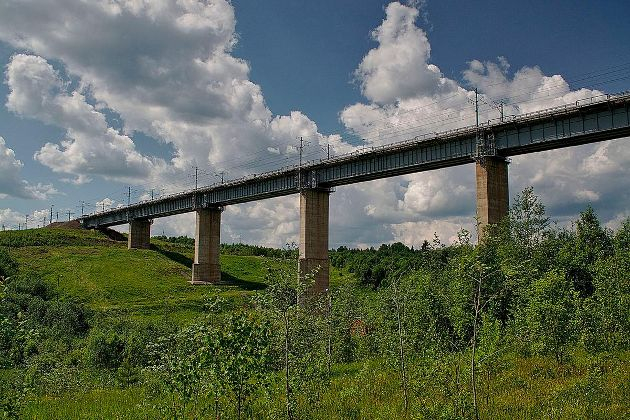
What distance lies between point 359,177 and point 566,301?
42.0 metres

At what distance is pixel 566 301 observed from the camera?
19.4m

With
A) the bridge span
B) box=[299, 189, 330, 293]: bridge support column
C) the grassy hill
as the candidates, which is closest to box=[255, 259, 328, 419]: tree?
the bridge span

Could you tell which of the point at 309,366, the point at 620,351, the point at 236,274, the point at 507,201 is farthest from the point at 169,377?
the point at 236,274

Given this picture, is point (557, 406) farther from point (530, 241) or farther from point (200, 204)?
point (200, 204)

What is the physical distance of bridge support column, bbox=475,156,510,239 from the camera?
46312mm

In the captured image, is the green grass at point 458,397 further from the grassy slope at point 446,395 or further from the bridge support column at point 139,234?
the bridge support column at point 139,234

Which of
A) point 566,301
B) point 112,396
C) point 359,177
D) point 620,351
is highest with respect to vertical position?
point 359,177

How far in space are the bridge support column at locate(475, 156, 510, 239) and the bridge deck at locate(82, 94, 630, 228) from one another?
36.3 inches

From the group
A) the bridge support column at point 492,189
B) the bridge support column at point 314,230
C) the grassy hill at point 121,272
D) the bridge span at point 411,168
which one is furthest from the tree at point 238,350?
the bridge support column at point 314,230

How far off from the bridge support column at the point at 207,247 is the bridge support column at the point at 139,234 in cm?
2626

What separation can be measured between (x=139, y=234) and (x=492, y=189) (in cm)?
8139

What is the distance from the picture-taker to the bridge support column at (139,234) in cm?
10762

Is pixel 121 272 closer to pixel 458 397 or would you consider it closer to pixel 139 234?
pixel 139 234

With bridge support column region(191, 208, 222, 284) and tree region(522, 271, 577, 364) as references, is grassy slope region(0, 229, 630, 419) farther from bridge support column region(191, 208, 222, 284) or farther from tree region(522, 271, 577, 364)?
bridge support column region(191, 208, 222, 284)
